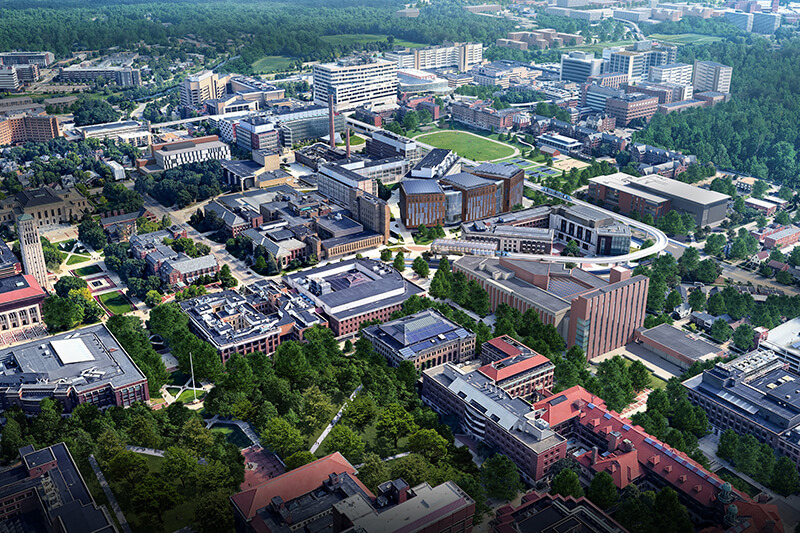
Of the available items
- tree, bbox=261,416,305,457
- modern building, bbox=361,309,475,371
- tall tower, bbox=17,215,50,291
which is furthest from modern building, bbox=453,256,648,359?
tall tower, bbox=17,215,50,291

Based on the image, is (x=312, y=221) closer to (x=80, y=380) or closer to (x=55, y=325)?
(x=55, y=325)

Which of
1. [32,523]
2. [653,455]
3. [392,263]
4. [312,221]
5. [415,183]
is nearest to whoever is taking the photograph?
[32,523]

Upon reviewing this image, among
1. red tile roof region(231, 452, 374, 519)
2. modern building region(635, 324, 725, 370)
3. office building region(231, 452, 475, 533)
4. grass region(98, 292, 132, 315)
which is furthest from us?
grass region(98, 292, 132, 315)

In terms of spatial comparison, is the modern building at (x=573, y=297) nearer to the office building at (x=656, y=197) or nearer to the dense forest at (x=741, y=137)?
the office building at (x=656, y=197)

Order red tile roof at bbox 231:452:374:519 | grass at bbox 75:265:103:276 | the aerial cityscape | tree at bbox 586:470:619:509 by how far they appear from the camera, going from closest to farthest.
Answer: red tile roof at bbox 231:452:374:519 < the aerial cityscape < tree at bbox 586:470:619:509 < grass at bbox 75:265:103:276

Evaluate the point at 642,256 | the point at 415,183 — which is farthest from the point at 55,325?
the point at 642,256

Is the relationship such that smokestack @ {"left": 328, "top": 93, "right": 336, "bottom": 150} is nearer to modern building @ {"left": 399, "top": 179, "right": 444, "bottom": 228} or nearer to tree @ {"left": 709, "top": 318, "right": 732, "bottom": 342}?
modern building @ {"left": 399, "top": 179, "right": 444, "bottom": 228}

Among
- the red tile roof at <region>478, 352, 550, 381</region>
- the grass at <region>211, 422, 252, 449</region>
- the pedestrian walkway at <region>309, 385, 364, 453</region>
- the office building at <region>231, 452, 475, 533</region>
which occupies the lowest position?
the grass at <region>211, 422, 252, 449</region>
